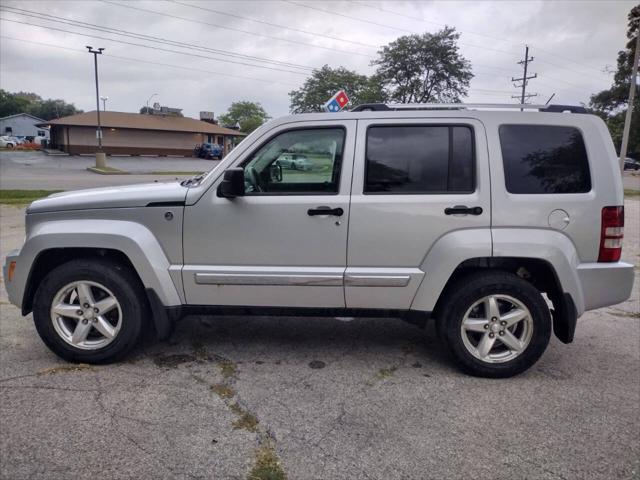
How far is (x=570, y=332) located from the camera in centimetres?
372

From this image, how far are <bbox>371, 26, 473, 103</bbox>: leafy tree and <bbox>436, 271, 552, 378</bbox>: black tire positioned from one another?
135 feet

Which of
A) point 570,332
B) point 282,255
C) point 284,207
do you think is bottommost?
point 570,332

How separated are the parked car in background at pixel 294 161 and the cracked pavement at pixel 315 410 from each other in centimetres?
154

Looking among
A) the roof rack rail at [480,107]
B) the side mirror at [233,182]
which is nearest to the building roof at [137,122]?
the side mirror at [233,182]

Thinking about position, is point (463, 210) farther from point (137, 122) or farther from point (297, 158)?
point (137, 122)

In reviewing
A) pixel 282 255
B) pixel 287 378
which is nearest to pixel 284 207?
pixel 282 255

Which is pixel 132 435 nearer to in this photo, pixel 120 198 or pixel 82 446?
pixel 82 446

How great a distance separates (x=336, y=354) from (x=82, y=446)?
2.04 m

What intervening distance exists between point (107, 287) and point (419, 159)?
2.52 metres

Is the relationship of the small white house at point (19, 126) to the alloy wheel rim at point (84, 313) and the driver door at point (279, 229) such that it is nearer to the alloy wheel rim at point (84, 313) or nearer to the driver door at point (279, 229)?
the alloy wheel rim at point (84, 313)

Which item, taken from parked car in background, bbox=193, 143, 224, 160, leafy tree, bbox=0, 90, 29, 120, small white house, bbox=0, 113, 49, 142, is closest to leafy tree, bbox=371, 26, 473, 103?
parked car in background, bbox=193, 143, 224, 160

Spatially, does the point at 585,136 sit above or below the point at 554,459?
above

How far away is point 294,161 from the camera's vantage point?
12.8 ft

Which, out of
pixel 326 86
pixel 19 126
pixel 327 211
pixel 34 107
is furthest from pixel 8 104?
pixel 327 211
